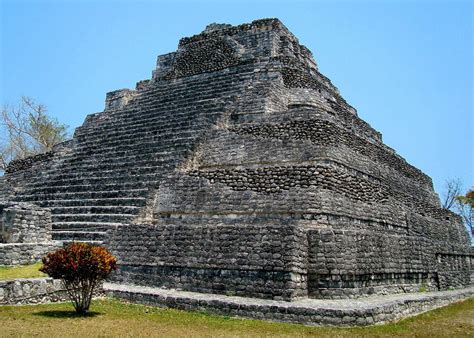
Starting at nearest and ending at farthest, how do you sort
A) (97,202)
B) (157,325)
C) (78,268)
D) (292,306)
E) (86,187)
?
(157,325) → (78,268) → (292,306) → (97,202) → (86,187)

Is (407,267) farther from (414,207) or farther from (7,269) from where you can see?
(7,269)

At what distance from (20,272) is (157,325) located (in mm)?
4591

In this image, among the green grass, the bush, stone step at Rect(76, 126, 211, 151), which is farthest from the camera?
stone step at Rect(76, 126, 211, 151)

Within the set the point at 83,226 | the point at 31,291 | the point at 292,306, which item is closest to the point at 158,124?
the point at 83,226

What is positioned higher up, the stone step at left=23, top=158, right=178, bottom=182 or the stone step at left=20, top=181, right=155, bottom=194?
the stone step at left=23, top=158, right=178, bottom=182

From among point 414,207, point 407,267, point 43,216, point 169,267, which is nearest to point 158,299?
point 169,267

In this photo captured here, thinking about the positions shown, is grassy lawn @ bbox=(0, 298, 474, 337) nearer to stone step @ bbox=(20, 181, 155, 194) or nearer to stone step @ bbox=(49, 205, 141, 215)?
stone step @ bbox=(49, 205, 141, 215)

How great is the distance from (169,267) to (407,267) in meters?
5.98

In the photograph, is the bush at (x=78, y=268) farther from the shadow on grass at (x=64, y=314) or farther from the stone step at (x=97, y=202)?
the stone step at (x=97, y=202)

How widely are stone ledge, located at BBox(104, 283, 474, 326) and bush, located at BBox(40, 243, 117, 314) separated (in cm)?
163

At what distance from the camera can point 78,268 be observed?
8766mm

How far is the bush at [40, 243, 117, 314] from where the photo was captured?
8.77 metres

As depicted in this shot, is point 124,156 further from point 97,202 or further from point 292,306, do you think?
point 292,306

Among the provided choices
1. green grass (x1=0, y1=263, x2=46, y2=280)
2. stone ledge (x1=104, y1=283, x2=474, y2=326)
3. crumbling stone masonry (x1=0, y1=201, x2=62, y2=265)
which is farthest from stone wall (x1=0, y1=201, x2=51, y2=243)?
stone ledge (x1=104, y1=283, x2=474, y2=326)
